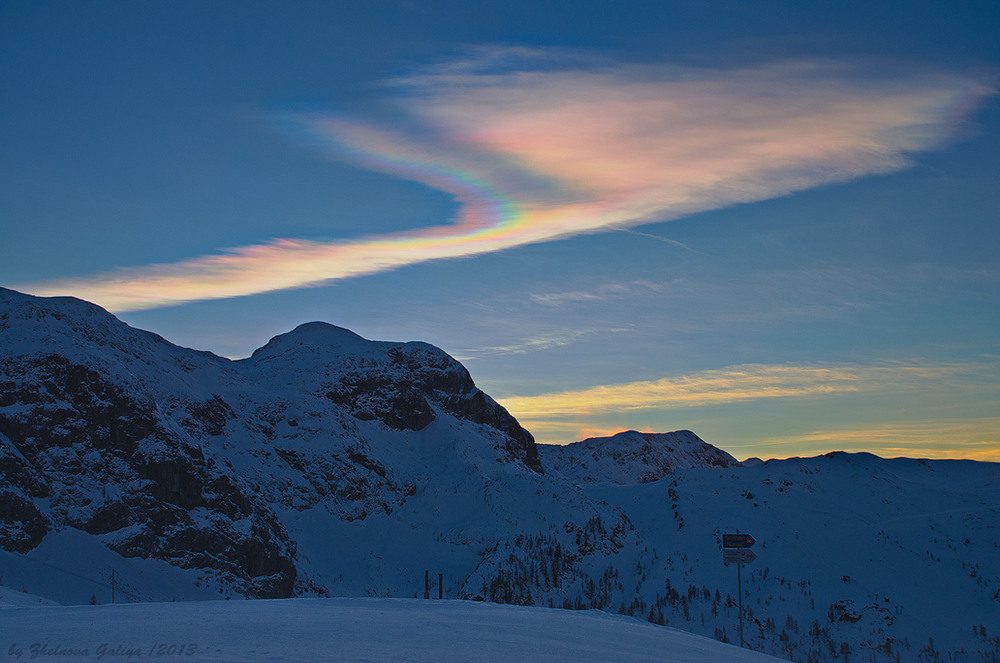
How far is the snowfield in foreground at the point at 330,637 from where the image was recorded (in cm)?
1069

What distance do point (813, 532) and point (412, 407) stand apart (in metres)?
52.7

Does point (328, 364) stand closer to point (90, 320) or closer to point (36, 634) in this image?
point (90, 320)

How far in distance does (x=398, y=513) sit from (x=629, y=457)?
94.6m

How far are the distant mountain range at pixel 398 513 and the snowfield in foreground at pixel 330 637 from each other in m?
32.5

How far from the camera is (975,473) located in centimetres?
8488

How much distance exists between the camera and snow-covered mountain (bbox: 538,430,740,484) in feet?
536

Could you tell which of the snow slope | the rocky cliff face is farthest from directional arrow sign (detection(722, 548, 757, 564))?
the rocky cliff face

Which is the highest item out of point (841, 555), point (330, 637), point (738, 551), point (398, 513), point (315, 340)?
point (315, 340)

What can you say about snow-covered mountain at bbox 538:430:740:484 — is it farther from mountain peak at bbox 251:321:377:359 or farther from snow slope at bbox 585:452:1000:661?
snow slope at bbox 585:452:1000:661

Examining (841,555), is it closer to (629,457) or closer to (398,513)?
(398,513)

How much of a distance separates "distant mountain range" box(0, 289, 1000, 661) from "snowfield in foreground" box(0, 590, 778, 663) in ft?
106

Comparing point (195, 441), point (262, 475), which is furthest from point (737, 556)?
point (262, 475)

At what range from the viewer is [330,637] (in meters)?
12.2

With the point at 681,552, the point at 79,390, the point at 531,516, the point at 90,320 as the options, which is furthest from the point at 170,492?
the point at 681,552
